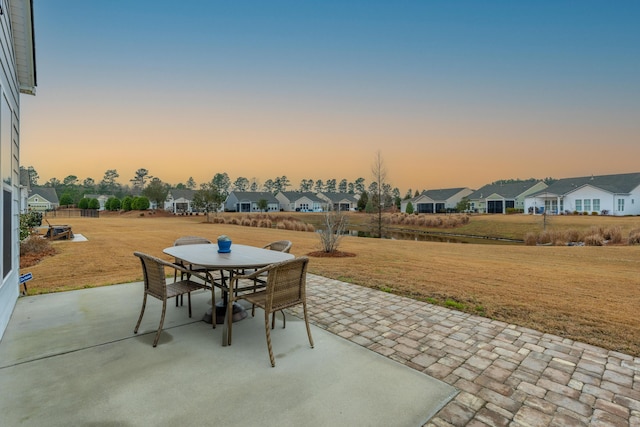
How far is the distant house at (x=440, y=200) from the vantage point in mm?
49969

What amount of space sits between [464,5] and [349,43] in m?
4.49

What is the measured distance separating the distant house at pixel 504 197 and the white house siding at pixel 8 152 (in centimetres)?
4843

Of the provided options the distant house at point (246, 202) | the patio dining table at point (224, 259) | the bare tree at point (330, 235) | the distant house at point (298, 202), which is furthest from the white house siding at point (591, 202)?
the distant house at point (246, 202)

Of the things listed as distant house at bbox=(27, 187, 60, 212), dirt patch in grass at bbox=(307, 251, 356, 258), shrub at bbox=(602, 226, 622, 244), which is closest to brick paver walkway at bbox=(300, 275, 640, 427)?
dirt patch in grass at bbox=(307, 251, 356, 258)

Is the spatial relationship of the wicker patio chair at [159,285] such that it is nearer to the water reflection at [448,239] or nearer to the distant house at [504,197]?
the water reflection at [448,239]

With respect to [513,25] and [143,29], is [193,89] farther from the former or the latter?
[513,25]

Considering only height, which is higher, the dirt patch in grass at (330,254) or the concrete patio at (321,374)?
the concrete patio at (321,374)

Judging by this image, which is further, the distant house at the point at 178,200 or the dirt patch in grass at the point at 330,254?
the distant house at the point at 178,200

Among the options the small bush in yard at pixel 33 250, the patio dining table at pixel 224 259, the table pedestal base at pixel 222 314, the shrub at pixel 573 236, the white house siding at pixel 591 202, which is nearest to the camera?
the patio dining table at pixel 224 259

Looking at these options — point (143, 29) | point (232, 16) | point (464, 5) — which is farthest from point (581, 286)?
point (143, 29)

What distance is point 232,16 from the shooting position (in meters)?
11.3

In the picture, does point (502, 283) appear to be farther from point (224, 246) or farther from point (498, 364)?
point (224, 246)

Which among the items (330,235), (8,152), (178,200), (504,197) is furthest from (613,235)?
(178,200)

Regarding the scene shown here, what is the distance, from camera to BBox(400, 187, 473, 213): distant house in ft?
164
